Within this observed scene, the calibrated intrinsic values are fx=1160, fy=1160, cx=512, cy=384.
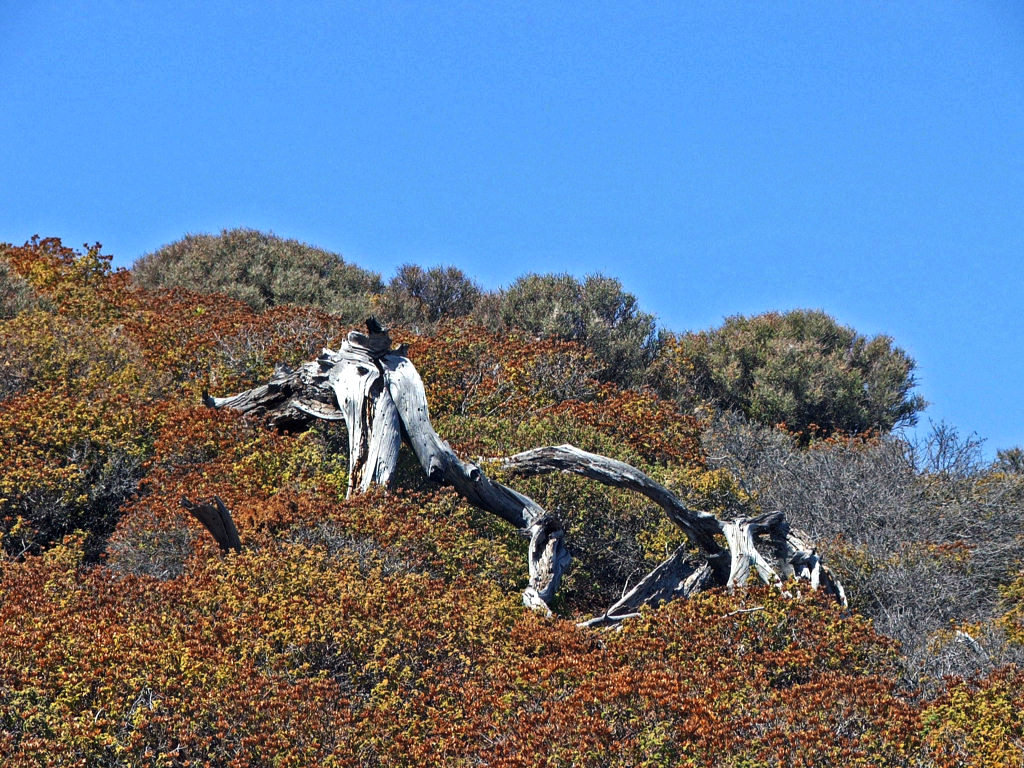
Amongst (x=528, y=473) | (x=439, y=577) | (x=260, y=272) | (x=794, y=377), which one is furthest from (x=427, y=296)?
(x=439, y=577)

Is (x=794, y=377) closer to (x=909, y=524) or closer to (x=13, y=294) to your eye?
(x=909, y=524)

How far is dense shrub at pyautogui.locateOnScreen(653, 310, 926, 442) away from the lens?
19094 mm

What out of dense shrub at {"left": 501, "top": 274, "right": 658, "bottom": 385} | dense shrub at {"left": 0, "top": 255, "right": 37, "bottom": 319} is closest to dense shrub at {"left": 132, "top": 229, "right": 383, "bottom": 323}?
dense shrub at {"left": 501, "top": 274, "right": 658, "bottom": 385}

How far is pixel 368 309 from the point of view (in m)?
20.6

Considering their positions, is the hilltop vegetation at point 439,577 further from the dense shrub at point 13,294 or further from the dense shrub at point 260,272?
the dense shrub at point 260,272

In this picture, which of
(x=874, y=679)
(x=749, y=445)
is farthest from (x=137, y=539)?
(x=749, y=445)

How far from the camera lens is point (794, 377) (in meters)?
19.2

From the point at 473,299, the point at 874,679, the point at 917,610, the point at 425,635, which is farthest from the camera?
the point at 473,299

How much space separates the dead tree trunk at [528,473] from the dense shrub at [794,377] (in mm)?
7804

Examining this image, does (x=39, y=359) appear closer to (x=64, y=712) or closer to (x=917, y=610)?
(x=64, y=712)

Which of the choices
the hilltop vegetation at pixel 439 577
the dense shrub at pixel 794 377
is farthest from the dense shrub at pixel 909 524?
the dense shrub at pixel 794 377

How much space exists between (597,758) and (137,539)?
18.4 ft

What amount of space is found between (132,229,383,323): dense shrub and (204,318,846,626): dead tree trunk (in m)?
8.32

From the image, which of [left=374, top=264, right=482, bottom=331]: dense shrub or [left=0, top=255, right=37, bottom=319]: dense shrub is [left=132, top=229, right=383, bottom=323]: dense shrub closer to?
[left=374, top=264, right=482, bottom=331]: dense shrub
